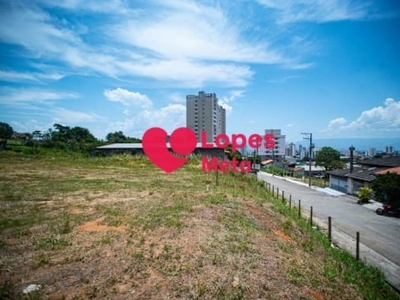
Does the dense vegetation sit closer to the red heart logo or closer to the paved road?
the red heart logo

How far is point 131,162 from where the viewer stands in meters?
38.5

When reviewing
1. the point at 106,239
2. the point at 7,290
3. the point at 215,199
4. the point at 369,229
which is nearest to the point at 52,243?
the point at 106,239

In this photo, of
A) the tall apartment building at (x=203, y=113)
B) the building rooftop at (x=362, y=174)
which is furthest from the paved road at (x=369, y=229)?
the tall apartment building at (x=203, y=113)

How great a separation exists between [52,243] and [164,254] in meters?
3.35

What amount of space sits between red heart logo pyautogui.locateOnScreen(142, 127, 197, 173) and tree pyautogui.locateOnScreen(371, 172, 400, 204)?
20.1 metres

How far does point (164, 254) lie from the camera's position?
24.9ft

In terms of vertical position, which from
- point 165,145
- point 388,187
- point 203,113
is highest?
point 203,113

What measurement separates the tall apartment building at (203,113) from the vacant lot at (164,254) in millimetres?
80392

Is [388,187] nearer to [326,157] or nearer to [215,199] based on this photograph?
[215,199]

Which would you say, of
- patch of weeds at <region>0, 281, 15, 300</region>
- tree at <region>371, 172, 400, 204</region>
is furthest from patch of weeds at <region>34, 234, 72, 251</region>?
tree at <region>371, 172, 400, 204</region>

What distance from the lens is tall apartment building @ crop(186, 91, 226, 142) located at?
305 ft

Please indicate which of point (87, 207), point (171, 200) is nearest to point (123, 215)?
point (87, 207)

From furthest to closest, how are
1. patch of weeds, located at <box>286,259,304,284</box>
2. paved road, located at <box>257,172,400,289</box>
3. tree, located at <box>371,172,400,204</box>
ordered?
tree, located at <box>371,172,400,204</box>, paved road, located at <box>257,172,400,289</box>, patch of weeds, located at <box>286,259,304,284</box>

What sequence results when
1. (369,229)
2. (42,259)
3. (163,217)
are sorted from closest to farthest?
(42,259)
(163,217)
(369,229)
